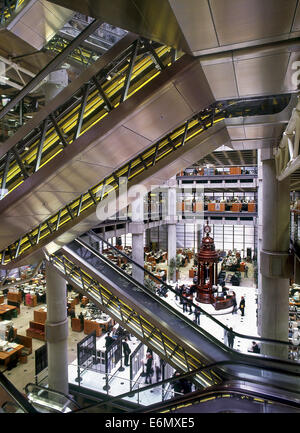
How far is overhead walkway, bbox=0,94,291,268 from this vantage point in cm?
423

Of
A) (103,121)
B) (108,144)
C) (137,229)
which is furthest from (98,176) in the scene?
(137,229)

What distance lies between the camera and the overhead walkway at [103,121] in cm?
328

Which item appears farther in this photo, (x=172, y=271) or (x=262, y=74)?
(x=172, y=271)

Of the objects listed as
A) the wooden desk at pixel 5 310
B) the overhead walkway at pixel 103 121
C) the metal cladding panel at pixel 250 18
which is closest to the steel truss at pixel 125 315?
the overhead walkway at pixel 103 121

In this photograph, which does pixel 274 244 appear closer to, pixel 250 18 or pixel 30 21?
pixel 250 18

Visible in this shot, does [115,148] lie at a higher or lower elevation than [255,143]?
lower

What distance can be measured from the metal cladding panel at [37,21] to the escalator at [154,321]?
5.17 meters

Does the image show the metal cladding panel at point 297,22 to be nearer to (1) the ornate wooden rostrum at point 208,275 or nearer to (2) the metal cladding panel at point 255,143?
(2) the metal cladding panel at point 255,143

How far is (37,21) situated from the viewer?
5422 mm

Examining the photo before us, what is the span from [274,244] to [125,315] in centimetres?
493

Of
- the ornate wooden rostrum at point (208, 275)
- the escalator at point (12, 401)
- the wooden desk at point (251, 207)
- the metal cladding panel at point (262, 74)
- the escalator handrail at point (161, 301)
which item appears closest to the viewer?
the metal cladding panel at point (262, 74)

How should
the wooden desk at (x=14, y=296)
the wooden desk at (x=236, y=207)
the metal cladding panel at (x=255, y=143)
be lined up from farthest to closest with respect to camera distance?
the wooden desk at (x=236, y=207)
the wooden desk at (x=14, y=296)
the metal cladding panel at (x=255, y=143)

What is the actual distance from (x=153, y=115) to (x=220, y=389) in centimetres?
458
